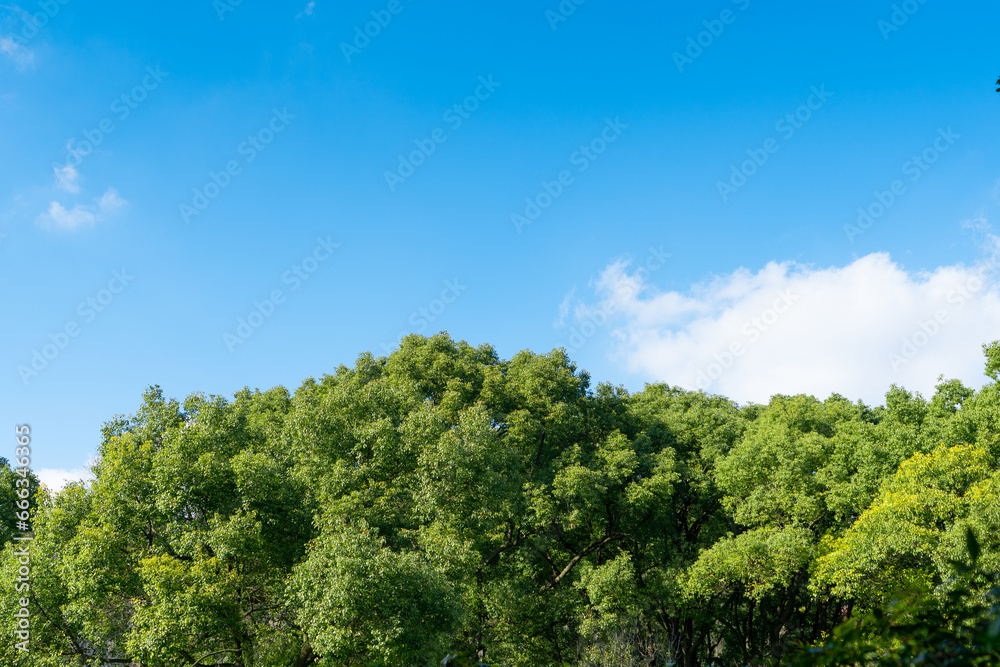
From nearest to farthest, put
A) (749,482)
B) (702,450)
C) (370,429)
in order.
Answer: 1. (370,429)
2. (749,482)
3. (702,450)

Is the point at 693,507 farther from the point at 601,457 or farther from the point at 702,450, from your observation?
the point at 601,457

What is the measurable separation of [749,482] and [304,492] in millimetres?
15674

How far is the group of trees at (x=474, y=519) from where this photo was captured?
1486 cm

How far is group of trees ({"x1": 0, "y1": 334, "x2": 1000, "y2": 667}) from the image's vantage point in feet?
Result: 48.8

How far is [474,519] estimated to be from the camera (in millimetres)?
17844

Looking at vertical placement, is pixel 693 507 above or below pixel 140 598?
below

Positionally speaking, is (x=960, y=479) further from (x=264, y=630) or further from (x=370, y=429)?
(x=264, y=630)

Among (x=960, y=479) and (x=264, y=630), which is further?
(x=960, y=479)

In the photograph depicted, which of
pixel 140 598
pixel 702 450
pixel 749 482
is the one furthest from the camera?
pixel 702 450

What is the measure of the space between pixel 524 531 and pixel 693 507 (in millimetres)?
7979

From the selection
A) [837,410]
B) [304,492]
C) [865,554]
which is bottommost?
[865,554]

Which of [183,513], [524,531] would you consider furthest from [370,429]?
[524,531]

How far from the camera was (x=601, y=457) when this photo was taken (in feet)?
81.6

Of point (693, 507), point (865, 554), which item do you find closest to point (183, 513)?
point (865, 554)
